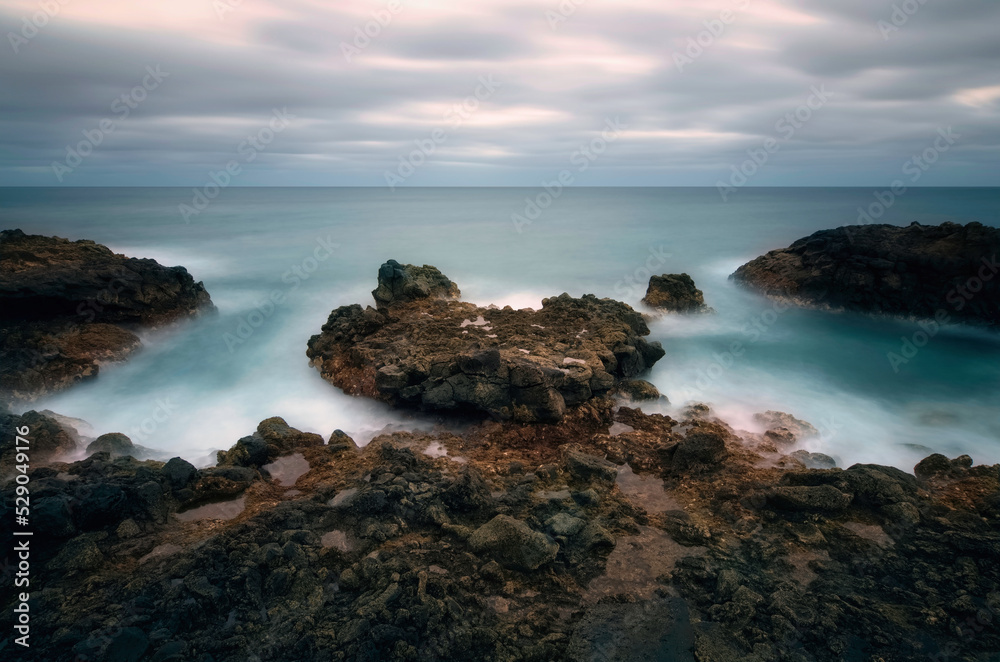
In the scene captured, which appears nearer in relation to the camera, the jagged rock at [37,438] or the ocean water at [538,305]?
the jagged rock at [37,438]

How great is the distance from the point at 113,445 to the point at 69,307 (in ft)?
24.3

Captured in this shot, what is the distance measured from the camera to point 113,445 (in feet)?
30.8

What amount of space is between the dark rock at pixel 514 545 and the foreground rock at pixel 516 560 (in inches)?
1.0

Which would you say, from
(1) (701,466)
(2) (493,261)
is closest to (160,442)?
(1) (701,466)

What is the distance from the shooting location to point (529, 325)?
13.3 metres

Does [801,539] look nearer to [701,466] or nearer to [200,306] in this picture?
[701,466]

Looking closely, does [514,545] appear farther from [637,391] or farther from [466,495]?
[637,391]

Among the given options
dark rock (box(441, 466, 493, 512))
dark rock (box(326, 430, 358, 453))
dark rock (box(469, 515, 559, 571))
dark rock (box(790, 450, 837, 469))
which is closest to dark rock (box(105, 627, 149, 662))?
dark rock (box(469, 515, 559, 571))

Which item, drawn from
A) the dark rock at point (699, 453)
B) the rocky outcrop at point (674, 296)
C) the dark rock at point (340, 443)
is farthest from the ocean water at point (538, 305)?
the dark rock at point (699, 453)

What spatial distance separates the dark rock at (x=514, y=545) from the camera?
261 inches

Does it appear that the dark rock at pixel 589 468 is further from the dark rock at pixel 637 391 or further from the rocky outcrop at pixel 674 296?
the rocky outcrop at pixel 674 296

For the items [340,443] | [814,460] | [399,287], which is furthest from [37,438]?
[814,460]

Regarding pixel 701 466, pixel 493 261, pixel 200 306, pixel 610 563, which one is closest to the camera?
pixel 610 563

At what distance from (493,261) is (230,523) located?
21185mm
